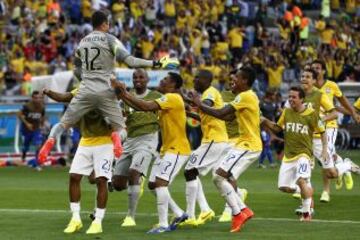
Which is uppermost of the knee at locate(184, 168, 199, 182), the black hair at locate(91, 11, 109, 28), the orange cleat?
the black hair at locate(91, 11, 109, 28)

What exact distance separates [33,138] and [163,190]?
16.8 metres

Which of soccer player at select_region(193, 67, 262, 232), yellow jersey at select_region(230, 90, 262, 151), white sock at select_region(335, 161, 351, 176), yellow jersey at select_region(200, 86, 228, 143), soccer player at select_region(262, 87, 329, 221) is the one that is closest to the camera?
soccer player at select_region(193, 67, 262, 232)

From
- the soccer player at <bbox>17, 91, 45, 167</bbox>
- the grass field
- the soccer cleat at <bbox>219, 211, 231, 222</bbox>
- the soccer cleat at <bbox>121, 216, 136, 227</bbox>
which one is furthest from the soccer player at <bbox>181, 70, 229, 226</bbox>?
the soccer player at <bbox>17, 91, 45, 167</bbox>

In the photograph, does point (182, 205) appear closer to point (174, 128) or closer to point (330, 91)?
point (330, 91)

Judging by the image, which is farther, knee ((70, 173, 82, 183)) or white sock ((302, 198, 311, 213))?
white sock ((302, 198, 311, 213))

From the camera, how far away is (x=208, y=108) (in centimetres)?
1708

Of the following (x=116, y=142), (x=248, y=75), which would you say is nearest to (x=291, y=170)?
(x=248, y=75)

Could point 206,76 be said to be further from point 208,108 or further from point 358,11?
point 358,11

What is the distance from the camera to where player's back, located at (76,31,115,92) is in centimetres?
1695

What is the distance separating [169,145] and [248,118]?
1234mm

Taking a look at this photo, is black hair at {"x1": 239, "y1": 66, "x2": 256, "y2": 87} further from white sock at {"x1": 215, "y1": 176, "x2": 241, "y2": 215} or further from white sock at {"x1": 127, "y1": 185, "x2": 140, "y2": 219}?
white sock at {"x1": 127, "y1": 185, "x2": 140, "y2": 219}

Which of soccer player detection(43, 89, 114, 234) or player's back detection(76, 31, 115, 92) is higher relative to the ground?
player's back detection(76, 31, 115, 92)

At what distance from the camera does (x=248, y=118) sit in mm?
17922

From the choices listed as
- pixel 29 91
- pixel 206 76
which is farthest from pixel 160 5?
pixel 206 76
